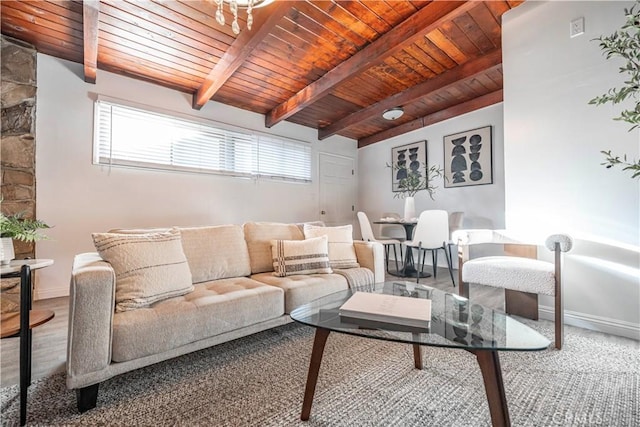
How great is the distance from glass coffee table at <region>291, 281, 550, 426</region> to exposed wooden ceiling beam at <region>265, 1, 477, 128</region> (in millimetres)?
2347

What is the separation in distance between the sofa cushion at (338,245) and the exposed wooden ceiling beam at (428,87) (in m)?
2.41

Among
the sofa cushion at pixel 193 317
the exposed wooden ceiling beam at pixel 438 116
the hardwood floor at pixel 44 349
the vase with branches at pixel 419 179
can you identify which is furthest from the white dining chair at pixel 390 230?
the sofa cushion at pixel 193 317

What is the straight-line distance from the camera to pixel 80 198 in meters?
3.05

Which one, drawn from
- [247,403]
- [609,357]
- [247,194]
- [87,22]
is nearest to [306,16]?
[87,22]

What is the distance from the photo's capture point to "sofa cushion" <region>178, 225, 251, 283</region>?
2010 millimetres

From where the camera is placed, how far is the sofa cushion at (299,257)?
7.13ft

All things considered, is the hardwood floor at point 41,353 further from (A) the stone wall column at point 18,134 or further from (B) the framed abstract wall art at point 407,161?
(B) the framed abstract wall art at point 407,161

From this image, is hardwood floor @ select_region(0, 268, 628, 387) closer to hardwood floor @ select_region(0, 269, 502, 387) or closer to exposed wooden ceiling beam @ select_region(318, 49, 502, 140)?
hardwood floor @ select_region(0, 269, 502, 387)

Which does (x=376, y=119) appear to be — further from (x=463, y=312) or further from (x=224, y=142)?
(x=463, y=312)

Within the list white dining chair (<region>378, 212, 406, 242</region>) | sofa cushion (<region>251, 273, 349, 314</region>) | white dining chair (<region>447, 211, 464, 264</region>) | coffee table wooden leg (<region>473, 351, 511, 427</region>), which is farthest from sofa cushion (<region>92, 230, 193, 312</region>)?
white dining chair (<region>378, 212, 406, 242</region>)

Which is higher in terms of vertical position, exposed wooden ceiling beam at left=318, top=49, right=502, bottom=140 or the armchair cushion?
exposed wooden ceiling beam at left=318, top=49, right=502, bottom=140

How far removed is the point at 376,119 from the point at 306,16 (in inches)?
108

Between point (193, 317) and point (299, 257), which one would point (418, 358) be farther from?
point (193, 317)

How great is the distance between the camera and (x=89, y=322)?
1171 millimetres
